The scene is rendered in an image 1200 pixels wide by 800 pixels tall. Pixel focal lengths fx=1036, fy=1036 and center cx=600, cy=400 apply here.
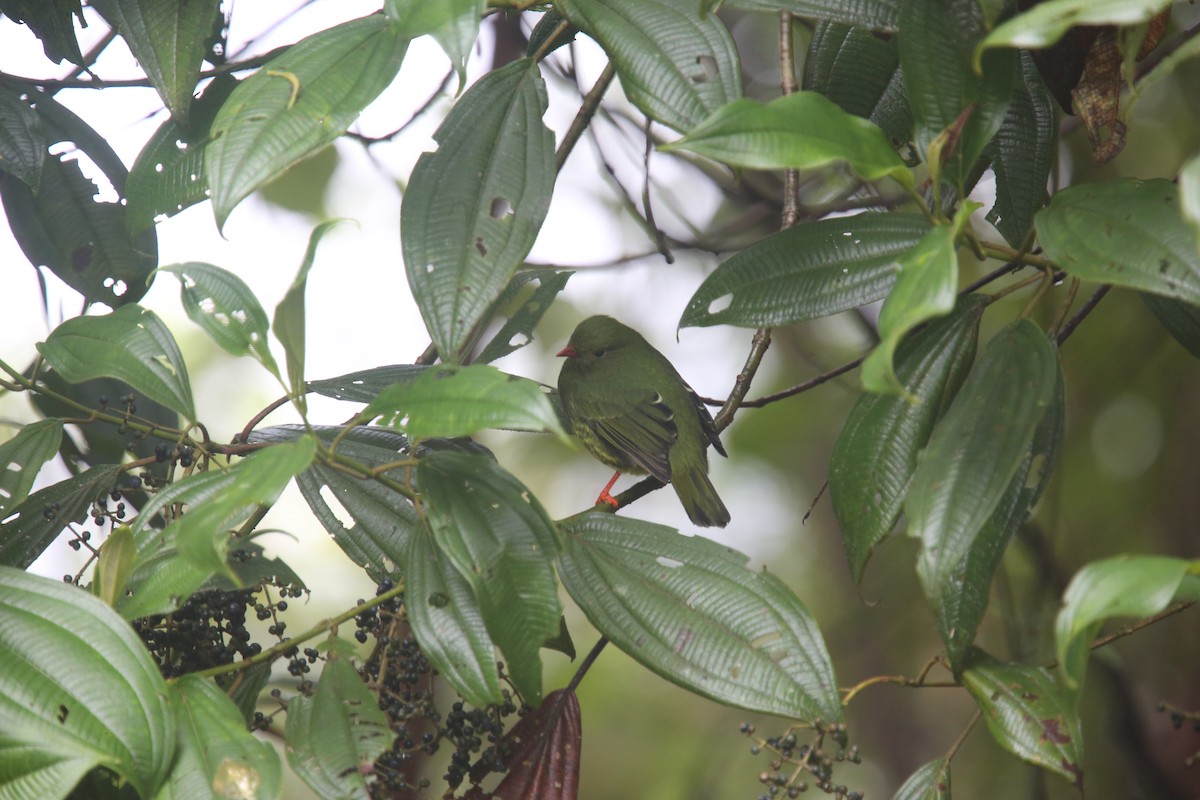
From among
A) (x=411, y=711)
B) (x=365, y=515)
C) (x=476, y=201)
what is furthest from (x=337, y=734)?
(x=476, y=201)

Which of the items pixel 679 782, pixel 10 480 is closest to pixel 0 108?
pixel 10 480

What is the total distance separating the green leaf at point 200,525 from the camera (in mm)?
1019

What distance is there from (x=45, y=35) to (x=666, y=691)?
11.5 feet

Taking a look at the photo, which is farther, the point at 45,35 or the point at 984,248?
the point at 45,35

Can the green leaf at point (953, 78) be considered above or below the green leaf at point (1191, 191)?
above

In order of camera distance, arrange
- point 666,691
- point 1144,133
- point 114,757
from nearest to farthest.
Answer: point 114,757, point 1144,133, point 666,691

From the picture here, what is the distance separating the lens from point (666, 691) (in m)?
4.51

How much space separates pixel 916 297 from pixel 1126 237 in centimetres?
34

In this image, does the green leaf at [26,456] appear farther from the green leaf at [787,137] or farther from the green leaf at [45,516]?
the green leaf at [787,137]

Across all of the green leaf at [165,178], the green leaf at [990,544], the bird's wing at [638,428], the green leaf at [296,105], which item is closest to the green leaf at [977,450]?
the green leaf at [990,544]

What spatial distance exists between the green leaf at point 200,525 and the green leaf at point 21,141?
74 cm

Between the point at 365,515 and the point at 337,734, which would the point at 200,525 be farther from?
the point at 365,515

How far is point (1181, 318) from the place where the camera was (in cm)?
149

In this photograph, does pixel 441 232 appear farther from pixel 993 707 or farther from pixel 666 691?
pixel 666 691
